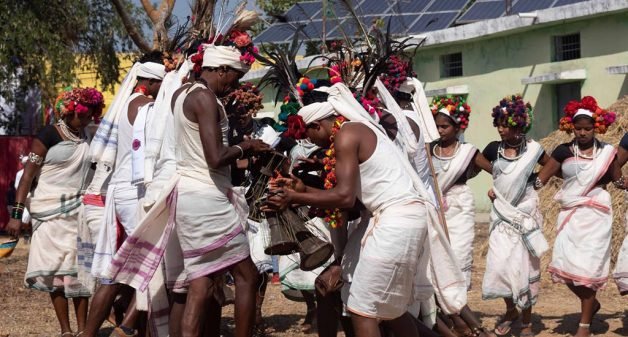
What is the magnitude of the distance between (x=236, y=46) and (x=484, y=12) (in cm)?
1484

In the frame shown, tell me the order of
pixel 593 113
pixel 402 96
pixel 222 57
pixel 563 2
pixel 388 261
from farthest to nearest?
pixel 563 2
pixel 593 113
pixel 402 96
pixel 222 57
pixel 388 261

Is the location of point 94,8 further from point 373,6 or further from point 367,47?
point 367,47

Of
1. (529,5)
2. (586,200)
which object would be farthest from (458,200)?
(529,5)

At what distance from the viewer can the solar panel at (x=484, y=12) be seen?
21.2m

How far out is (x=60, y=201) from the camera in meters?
9.55

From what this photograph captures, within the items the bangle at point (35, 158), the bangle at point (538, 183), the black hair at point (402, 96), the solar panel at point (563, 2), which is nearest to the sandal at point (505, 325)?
the bangle at point (538, 183)

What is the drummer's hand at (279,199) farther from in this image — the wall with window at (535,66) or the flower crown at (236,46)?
the wall with window at (535,66)

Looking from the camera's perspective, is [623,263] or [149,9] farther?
[149,9]

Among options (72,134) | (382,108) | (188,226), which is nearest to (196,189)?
(188,226)

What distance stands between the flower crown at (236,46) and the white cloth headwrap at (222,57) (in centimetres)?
4

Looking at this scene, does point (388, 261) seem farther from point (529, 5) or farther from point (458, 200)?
point (529, 5)

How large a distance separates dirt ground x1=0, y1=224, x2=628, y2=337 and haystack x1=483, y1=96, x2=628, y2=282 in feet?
3.52

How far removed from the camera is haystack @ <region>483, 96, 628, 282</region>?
13.7 metres

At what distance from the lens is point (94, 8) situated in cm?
2711
